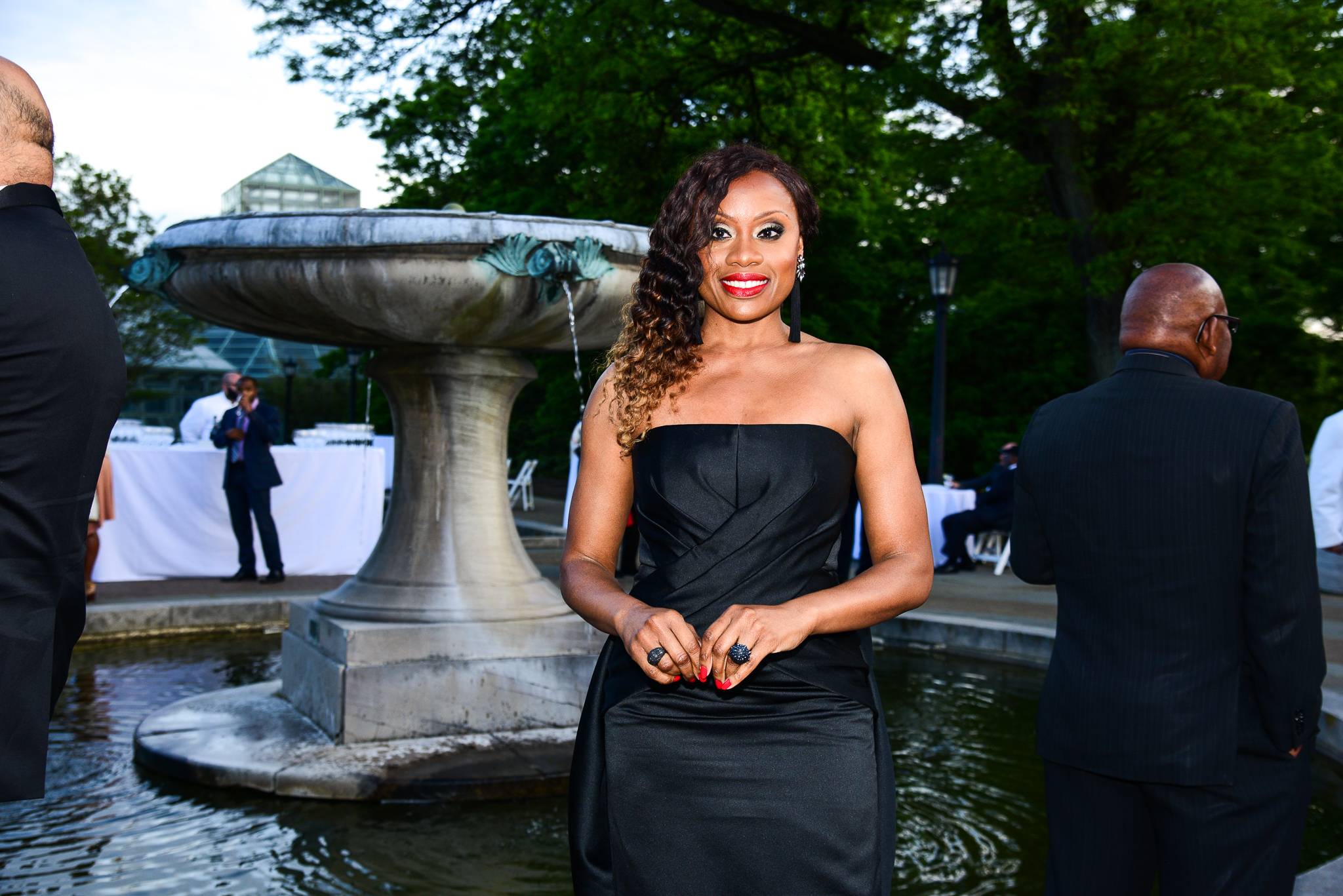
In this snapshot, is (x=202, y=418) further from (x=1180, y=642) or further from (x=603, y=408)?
(x=1180, y=642)

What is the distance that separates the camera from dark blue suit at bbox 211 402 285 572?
9.99 meters

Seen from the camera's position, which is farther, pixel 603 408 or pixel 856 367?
pixel 603 408

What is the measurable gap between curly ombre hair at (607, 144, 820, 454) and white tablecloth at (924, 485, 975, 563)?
10.7 meters

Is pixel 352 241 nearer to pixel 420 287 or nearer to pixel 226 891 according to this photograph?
pixel 420 287

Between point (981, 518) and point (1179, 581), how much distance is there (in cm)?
1015

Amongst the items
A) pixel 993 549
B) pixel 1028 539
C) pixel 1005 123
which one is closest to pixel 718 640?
pixel 1028 539

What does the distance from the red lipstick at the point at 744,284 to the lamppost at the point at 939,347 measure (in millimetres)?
11586

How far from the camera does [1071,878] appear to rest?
2.65 m

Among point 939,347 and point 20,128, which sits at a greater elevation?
point 939,347

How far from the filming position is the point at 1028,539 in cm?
288

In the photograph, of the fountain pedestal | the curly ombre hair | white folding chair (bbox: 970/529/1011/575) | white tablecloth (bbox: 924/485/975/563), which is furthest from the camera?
white tablecloth (bbox: 924/485/975/563)

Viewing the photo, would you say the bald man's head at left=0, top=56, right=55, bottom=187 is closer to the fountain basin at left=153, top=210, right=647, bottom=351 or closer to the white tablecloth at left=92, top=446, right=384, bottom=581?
the fountain basin at left=153, top=210, right=647, bottom=351

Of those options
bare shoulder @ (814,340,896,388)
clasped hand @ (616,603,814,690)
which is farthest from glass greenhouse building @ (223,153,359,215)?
clasped hand @ (616,603,814,690)

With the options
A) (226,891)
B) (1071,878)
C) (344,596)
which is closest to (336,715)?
(344,596)
